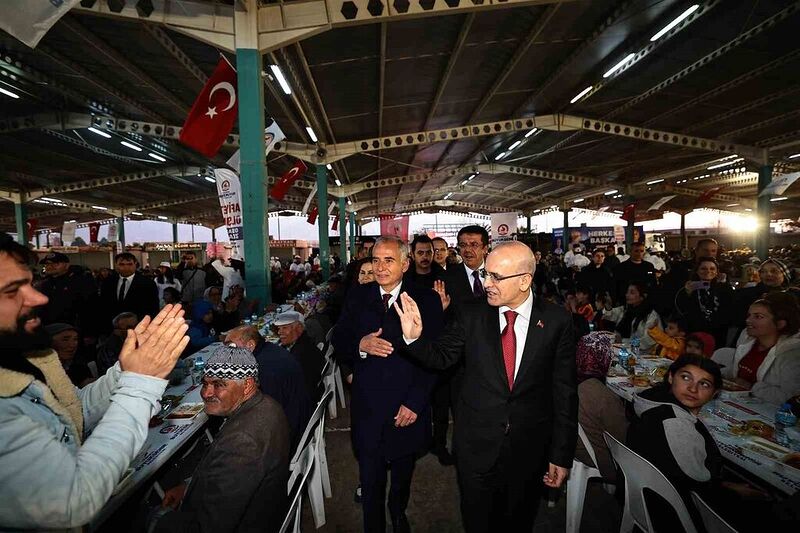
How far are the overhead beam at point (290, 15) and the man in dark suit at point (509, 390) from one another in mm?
4734

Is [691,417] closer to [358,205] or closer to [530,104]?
[530,104]

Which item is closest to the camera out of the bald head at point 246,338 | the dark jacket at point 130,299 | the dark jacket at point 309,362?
the bald head at point 246,338

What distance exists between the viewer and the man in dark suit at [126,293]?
540 centimetres

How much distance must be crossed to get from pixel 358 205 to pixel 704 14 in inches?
915

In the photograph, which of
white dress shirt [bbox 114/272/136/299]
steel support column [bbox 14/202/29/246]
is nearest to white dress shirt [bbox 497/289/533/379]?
white dress shirt [bbox 114/272/136/299]

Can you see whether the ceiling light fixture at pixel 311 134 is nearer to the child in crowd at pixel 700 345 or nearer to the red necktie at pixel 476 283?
the red necktie at pixel 476 283

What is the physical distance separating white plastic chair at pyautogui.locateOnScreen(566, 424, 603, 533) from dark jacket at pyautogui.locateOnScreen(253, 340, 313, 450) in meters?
2.06

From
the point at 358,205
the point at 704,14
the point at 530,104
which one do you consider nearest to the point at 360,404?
the point at 704,14

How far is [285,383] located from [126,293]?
428 cm

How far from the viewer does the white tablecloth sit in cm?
210

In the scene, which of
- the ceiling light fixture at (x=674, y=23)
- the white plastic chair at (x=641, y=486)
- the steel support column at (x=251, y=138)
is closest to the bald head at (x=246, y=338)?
the white plastic chair at (x=641, y=486)

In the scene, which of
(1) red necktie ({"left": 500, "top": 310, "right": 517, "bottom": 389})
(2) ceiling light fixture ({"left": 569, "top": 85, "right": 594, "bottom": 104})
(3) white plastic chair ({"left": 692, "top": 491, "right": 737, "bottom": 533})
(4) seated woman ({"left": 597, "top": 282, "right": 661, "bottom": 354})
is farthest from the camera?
(2) ceiling light fixture ({"left": 569, "top": 85, "right": 594, "bottom": 104})

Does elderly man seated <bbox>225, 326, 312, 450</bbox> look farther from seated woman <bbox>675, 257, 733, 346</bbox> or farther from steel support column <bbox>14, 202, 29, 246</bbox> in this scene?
steel support column <bbox>14, 202, 29, 246</bbox>

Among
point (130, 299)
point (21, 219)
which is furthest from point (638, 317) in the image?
point (21, 219)
